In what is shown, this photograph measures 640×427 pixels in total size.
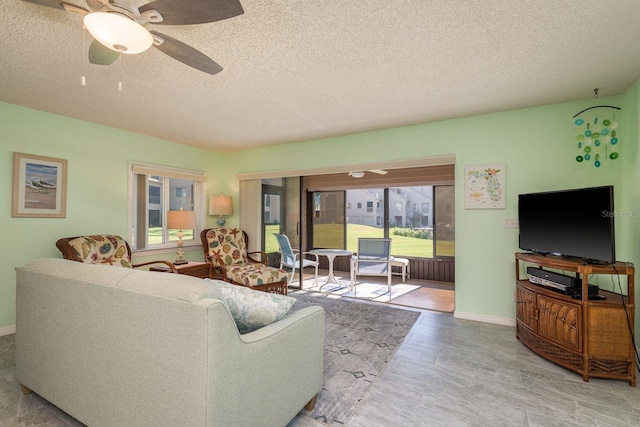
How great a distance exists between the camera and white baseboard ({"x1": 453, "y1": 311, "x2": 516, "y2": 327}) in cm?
332

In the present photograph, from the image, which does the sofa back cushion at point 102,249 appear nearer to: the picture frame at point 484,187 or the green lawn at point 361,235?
the green lawn at point 361,235

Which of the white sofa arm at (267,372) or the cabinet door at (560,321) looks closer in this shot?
the white sofa arm at (267,372)

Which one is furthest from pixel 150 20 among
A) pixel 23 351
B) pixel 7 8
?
pixel 23 351

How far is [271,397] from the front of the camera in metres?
1.46

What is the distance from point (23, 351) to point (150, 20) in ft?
7.13

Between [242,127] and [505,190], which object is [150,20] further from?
[505,190]

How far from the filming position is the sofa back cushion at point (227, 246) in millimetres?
4457

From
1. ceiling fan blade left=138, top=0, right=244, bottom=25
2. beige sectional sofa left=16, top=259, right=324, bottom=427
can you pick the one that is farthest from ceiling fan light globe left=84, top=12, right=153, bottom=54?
beige sectional sofa left=16, top=259, right=324, bottom=427

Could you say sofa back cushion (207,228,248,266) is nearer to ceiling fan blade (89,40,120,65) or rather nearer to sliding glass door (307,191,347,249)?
sliding glass door (307,191,347,249)

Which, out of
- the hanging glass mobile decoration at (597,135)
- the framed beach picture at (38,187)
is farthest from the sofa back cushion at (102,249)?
the hanging glass mobile decoration at (597,135)

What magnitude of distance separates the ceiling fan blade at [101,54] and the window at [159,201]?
2.57 metres

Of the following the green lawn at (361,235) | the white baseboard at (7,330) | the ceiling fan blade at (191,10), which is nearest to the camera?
the ceiling fan blade at (191,10)

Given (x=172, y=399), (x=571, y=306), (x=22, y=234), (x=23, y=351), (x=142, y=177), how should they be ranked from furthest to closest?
(x=142, y=177) < (x=22, y=234) < (x=571, y=306) < (x=23, y=351) < (x=172, y=399)

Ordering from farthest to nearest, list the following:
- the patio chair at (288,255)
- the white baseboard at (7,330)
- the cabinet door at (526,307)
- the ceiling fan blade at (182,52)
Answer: the patio chair at (288,255) < the white baseboard at (7,330) < the cabinet door at (526,307) < the ceiling fan blade at (182,52)
